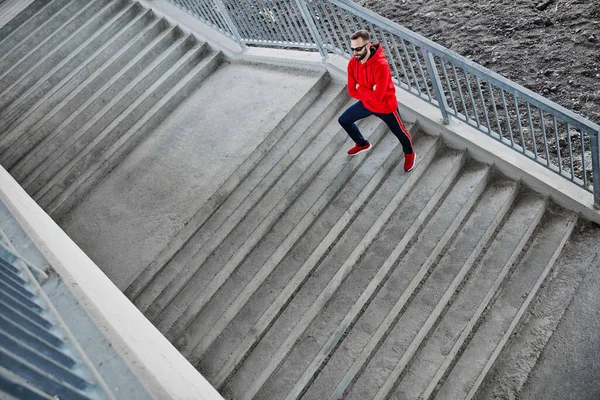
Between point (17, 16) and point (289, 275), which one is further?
point (17, 16)

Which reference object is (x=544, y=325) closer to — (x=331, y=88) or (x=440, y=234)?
(x=440, y=234)

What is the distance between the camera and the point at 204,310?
5258 mm

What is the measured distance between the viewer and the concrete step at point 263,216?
526 cm

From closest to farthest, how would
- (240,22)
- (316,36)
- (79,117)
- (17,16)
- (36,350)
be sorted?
(36,350), (316,36), (240,22), (79,117), (17,16)

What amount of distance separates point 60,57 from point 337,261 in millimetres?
5598

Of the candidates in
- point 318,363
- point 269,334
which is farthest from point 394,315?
point 269,334

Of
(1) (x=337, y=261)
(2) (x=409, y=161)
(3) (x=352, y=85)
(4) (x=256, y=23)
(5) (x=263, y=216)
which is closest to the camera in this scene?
(3) (x=352, y=85)

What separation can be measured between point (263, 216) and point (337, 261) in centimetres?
95

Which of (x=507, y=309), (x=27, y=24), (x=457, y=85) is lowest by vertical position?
(x=507, y=309)

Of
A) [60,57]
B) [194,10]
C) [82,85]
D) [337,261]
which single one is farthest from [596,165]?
[60,57]

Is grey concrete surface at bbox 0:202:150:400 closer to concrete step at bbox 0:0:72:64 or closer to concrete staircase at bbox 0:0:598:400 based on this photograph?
concrete staircase at bbox 0:0:598:400

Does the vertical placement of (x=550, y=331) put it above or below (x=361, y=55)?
below

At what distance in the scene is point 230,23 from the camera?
23.6ft

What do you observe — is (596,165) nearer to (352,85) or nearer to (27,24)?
(352,85)
